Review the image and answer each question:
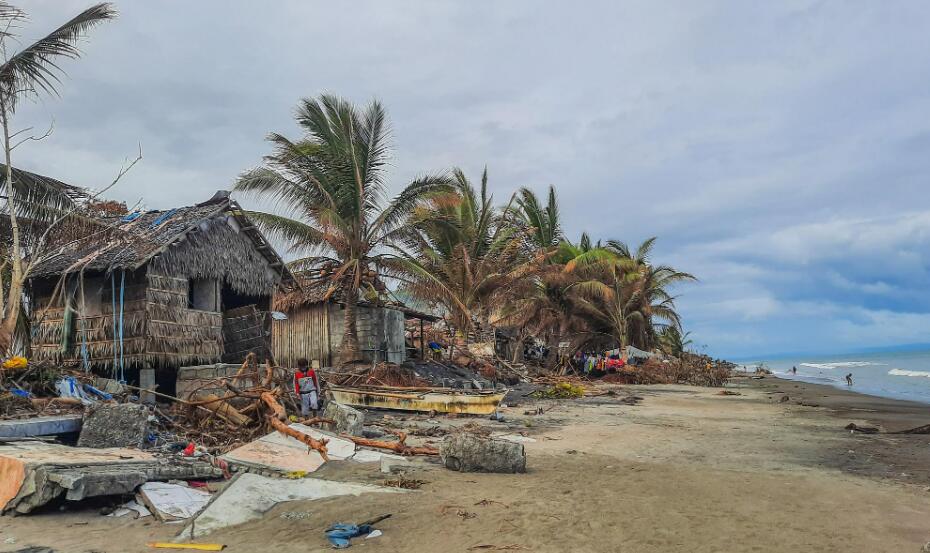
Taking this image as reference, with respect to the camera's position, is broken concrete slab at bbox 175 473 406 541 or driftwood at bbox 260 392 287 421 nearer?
broken concrete slab at bbox 175 473 406 541

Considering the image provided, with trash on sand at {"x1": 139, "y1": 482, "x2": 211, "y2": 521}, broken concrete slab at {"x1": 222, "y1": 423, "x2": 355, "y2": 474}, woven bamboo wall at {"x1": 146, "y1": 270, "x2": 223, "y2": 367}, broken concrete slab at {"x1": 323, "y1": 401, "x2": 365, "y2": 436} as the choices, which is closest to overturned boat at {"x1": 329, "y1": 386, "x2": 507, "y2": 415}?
woven bamboo wall at {"x1": 146, "y1": 270, "x2": 223, "y2": 367}

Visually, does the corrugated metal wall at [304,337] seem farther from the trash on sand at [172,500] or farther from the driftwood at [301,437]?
the trash on sand at [172,500]

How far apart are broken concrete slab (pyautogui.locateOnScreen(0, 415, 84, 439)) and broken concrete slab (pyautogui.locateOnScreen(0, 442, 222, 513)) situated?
2.42ft

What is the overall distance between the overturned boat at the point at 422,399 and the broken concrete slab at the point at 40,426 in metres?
6.60

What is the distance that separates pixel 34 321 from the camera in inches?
531

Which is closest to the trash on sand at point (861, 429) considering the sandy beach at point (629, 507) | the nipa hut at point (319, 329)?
the sandy beach at point (629, 507)

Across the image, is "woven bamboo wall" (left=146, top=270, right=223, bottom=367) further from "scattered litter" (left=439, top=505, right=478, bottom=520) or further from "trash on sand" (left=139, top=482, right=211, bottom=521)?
"scattered litter" (left=439, top=505, right=478, bottom=520)

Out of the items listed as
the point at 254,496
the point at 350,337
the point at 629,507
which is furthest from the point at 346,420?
the point at 350,337

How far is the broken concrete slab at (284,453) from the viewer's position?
744cm

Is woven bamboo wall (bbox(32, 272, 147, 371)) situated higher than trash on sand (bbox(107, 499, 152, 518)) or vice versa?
woven bamboo wall (bbox(32, 272, 147, 371))

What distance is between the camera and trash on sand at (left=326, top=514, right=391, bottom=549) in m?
5.19

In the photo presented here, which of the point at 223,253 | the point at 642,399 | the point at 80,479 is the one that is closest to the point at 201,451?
the point at 80,479

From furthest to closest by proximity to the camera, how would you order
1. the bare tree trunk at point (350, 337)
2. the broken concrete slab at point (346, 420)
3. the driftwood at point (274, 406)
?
1. the bare tree trunk at point (350, 337)
2. the broken concrete slab at point (346, 420)
3. the driftwood at point (274, 406)

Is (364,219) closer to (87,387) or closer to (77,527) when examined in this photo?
(87,387)
